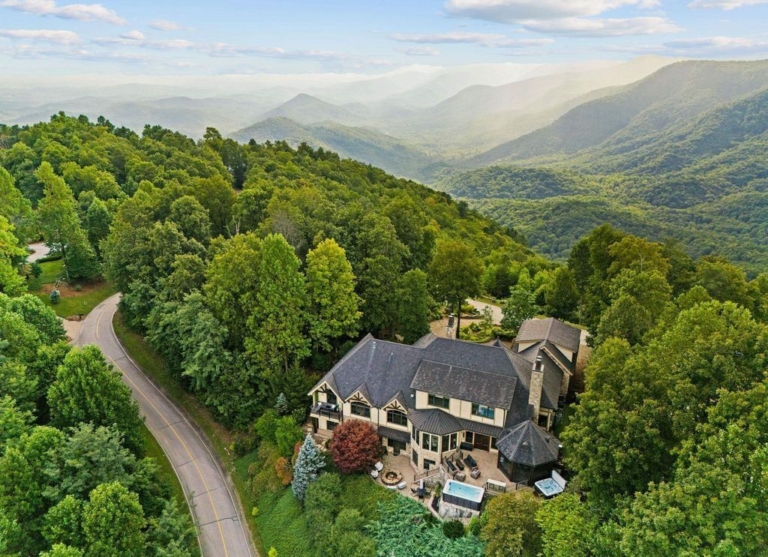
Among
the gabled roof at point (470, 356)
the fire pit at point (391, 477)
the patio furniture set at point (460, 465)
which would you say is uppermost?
the gabled roof at point (470, 356)

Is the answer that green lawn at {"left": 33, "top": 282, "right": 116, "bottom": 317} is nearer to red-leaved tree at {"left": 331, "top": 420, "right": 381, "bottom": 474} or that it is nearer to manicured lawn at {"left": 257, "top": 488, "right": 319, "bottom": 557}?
manicured lawn at {"left": 257, "top": 488, "right": 319, "bottom": 557}

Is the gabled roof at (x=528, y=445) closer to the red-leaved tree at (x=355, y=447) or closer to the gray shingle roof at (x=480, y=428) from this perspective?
the gray shingle roof at (x=480, y=428)

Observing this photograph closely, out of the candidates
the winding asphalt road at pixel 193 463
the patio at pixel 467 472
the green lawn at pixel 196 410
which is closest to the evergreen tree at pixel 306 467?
the patio at pixel 467 472

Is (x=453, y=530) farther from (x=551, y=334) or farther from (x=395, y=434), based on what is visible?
(x=551, y=334)

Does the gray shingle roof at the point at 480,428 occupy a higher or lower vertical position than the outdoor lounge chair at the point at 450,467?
higher

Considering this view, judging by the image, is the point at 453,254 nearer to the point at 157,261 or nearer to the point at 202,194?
the point at 157,261

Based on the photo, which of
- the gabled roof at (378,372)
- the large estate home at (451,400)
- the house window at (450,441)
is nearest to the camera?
the large estate home at (451,400)

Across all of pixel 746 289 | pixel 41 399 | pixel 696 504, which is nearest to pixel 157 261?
pixel 41 399
